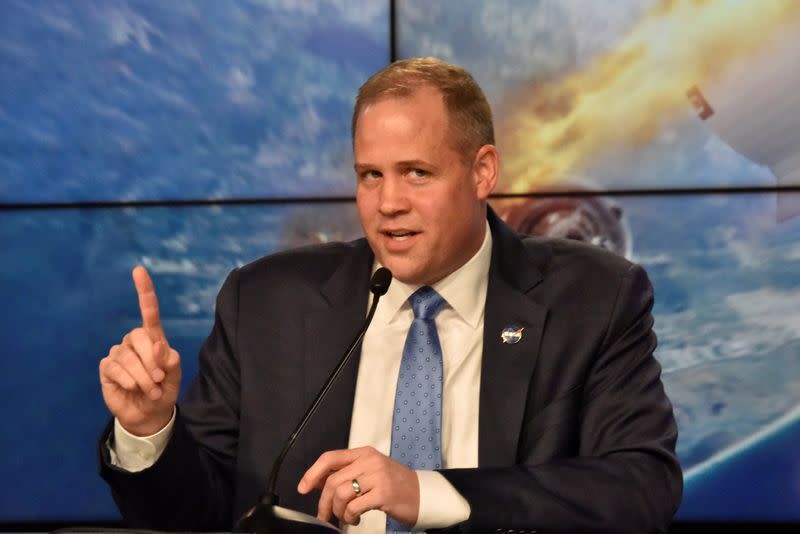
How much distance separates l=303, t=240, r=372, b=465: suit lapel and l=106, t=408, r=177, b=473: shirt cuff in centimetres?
31

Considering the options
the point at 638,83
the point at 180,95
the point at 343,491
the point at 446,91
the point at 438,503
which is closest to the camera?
the point at 343,491

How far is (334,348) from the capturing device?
6.59 ft

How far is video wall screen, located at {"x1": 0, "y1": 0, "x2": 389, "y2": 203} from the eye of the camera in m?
3.25

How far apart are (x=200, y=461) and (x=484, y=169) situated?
753 millimetres

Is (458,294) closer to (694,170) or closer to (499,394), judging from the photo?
(499,394)

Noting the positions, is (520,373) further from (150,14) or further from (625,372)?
(150,14)

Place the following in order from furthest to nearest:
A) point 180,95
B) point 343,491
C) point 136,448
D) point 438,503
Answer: point 180,95, point 136,448, point 438,503, point 343,491

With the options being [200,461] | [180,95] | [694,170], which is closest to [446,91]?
[200,461]

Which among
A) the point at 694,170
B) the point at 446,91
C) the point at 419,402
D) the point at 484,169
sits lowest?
the point at 419,402

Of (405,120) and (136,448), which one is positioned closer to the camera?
(136,448)

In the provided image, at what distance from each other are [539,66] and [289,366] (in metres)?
1.53

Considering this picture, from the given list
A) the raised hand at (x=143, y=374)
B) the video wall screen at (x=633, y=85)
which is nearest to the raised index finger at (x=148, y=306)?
the raised hand at (x=143, y=374)

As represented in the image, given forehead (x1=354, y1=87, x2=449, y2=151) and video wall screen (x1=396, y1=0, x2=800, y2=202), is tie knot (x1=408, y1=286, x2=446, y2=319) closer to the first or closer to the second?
forehead (x1=354, y1=87, x2=449, y2=151)

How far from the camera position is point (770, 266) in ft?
10.3
